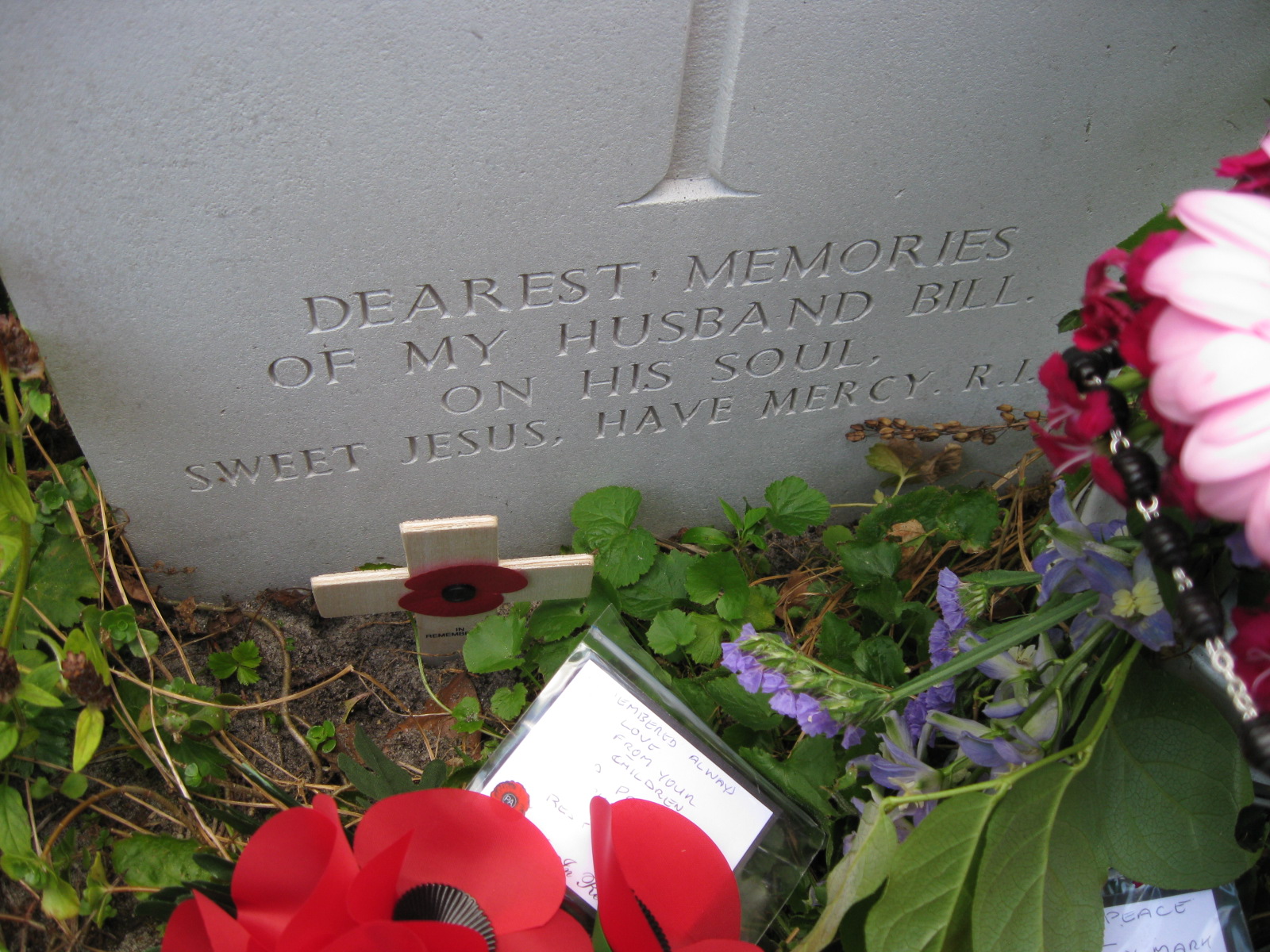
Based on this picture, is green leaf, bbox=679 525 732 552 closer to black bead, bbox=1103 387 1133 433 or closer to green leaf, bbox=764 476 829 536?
green leaf, bbox=764 476 829 536

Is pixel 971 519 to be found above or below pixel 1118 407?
below

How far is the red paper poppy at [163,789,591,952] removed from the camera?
66 centimetres

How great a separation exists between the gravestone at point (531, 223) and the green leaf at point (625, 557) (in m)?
0.15

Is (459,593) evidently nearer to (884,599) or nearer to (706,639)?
(706,639)

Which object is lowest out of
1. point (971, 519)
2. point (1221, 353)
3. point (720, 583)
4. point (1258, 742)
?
point (720, 583)

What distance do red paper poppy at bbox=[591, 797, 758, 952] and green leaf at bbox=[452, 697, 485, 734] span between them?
546mm

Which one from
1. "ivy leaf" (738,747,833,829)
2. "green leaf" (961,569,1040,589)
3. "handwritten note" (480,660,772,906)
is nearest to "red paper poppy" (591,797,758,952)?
"handwritten note" (480,660,772,906)

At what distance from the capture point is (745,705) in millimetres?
1167

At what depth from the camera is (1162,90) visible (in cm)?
113

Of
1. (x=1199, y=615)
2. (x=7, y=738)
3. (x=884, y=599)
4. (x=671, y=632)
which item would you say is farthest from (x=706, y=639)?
(x=7, y=738)

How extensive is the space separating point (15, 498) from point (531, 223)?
2.19 feet

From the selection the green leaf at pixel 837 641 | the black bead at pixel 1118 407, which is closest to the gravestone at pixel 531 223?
the green leaf at pixel 837 641

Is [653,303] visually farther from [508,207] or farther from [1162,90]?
[1162,90]

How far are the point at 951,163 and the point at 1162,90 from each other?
0.91 feet
